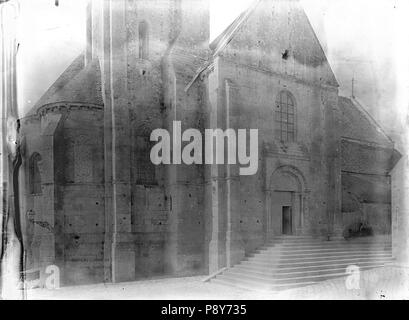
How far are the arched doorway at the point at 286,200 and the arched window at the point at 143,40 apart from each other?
22.4 feet

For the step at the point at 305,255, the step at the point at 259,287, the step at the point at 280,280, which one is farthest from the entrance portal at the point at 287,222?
the step at the point at 259,287

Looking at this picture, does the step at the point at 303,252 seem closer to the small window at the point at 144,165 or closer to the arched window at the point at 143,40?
the small window at the point at 144,165

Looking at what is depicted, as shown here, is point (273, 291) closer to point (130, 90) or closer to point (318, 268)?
point (318, 268)

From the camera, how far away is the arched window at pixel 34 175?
1302 cm

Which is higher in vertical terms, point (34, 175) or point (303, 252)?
point (34, 175)

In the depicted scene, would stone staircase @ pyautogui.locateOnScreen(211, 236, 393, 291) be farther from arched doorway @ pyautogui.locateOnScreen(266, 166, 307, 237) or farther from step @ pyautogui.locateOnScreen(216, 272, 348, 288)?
arched doorway @ pyautogui.locateOnScreen(266, 166, 307, 237)

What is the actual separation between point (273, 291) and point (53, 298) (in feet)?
21.4

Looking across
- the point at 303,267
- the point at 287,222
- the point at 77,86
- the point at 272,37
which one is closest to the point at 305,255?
the point at 303,267

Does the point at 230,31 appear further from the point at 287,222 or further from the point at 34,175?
the point at 34,175

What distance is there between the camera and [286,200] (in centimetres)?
1463

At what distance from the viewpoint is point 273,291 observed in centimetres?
1130

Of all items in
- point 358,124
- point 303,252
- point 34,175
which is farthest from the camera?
point 358,124

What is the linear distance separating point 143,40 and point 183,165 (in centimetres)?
523
